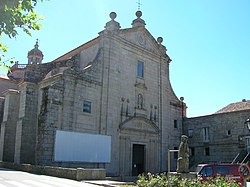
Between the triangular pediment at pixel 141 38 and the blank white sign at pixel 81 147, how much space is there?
999 centimetres

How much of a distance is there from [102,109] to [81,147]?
384 cm

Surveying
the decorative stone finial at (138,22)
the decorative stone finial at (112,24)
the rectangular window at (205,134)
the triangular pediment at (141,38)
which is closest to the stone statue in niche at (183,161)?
the decorative stone finial at (112,24)

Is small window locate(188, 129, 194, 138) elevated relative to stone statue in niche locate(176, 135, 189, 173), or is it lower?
elevated

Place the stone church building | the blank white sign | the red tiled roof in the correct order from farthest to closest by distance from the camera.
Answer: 1. the red tiled roof
2. the stone church building
3. the blank white sign

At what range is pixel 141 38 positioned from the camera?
1190 inches

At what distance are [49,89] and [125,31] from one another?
34.0 feet

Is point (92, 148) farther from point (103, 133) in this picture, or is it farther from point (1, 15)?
point (1, 15)

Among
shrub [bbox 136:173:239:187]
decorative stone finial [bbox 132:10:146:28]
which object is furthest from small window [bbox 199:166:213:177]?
decorative stone finial [bbox 132:10:146:28]

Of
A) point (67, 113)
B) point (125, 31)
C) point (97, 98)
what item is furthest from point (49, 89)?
point (125, 31)

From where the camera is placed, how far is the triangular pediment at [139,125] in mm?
26402

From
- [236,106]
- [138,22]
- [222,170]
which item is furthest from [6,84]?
[222,170]

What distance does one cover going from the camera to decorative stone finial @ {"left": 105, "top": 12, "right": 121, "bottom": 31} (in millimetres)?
27305

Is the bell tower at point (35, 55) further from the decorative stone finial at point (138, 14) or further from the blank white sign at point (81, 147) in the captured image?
the blank white sign at point (81, 147)

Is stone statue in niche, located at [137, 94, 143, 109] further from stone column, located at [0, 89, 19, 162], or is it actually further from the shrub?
the shrub
